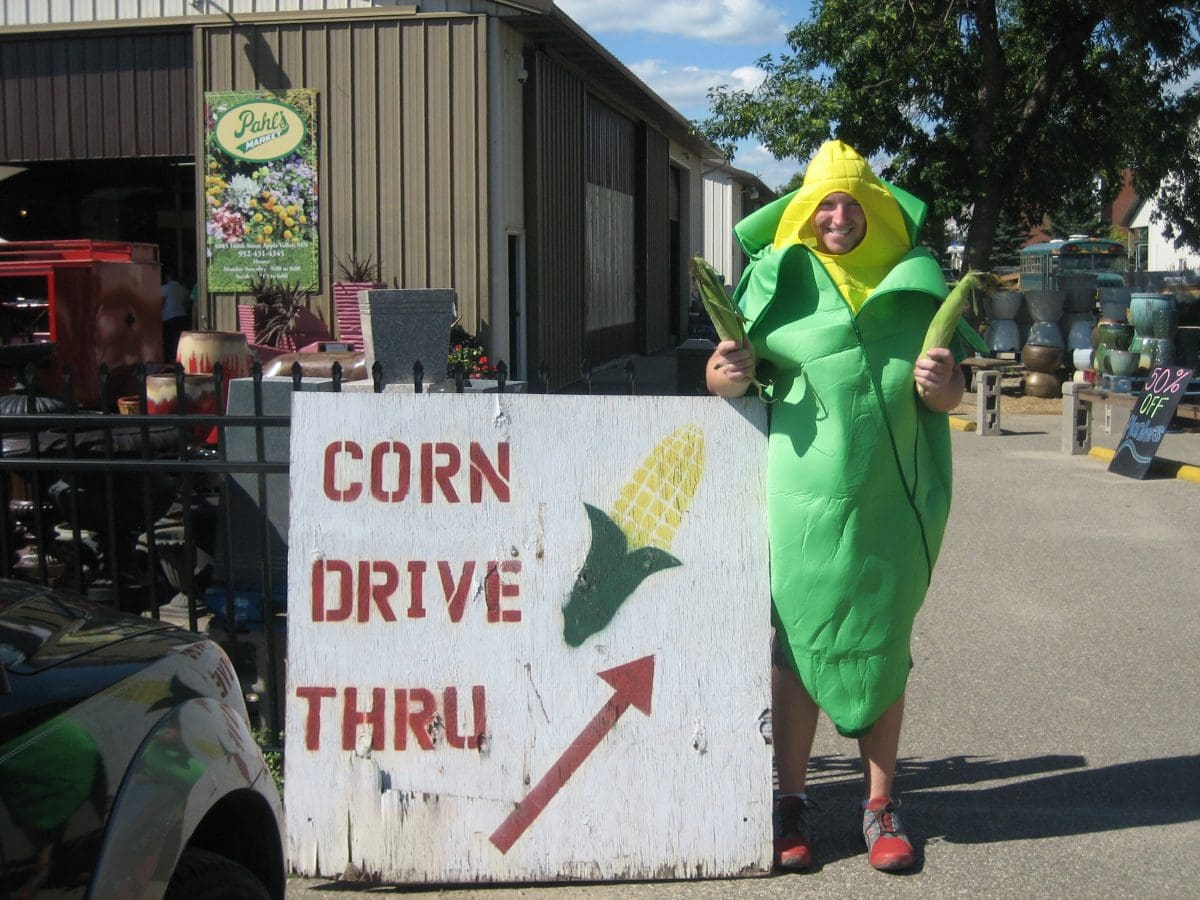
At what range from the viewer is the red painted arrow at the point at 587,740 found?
3.58 metres

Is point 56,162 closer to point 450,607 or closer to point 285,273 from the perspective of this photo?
point 285,273

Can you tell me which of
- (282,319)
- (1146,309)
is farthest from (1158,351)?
(282,319)

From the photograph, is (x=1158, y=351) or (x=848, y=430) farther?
(x=1158, y=351)

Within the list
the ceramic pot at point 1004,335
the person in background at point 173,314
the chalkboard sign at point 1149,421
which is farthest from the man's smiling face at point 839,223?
the ceramic pot at point 1004,335

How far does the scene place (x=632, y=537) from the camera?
358 cm

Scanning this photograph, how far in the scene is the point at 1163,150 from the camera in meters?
17.3

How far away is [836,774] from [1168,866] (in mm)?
1116

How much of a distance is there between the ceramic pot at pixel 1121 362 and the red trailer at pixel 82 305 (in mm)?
8876

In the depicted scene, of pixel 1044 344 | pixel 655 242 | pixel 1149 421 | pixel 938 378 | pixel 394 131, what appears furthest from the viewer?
pixel 655 242

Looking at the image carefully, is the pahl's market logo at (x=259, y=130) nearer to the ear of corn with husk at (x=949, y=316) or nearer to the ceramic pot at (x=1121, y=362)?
the ceramic pot at (x=1121, y=362)

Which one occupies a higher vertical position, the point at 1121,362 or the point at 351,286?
the point at 351,286

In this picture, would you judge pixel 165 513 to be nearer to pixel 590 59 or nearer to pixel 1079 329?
pixel 590 59

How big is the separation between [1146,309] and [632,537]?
1279 centimetres

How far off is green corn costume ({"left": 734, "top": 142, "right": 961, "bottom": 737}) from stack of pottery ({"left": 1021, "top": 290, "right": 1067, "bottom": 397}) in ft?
44.5
